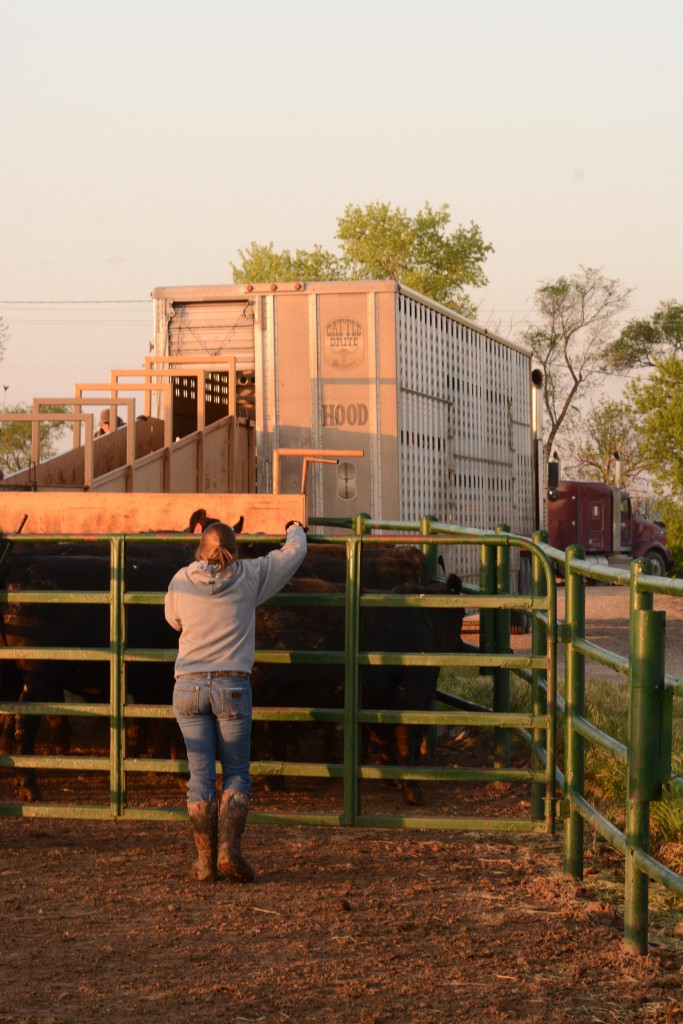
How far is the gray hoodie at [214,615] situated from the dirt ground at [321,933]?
1.04 meters

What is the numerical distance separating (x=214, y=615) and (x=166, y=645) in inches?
79.0

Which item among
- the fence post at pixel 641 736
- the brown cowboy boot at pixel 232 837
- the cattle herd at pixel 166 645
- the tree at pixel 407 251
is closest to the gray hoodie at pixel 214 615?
the brown cowboy boot at pixel 232 837

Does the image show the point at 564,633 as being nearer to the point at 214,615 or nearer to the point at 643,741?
the point at 643,741

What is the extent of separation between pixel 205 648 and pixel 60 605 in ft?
6.29

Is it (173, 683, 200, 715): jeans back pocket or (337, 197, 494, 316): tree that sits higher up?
(337, 197, 494, 316): tree

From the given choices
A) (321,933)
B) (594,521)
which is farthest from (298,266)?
(321,933)

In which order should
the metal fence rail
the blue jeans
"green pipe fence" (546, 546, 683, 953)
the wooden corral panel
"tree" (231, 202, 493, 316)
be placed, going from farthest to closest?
"tree" (231, 202, 493, 316), the wooden corral panel, the metal fence rail, the blue jeans, "green pipe fence" (546, 546, 683, 953)

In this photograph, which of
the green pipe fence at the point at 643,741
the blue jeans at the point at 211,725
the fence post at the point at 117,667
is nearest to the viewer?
the green pipe fence at the point at 643,741

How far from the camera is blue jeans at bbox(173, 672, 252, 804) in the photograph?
21.2 ft

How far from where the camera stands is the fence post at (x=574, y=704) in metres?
6.26

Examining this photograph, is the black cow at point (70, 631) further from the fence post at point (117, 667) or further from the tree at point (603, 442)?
the tree at point (603, 442)

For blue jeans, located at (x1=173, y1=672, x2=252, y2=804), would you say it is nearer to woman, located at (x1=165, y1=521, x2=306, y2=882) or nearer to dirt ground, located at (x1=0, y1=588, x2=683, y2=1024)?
woman, located at (x1=165, y1=521, x2=306, y2=882)

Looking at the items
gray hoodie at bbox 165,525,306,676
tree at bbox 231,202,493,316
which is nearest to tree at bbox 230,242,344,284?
tree at bbox 231,202,493,316

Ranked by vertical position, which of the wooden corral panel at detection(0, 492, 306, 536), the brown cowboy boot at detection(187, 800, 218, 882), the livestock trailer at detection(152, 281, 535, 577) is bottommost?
the brown cowboy boot at detection(187, 800, 218, 882)
